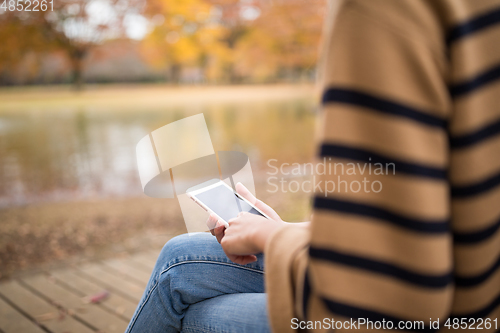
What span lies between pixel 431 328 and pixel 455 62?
1.12ft

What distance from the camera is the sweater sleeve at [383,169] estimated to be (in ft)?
1.42

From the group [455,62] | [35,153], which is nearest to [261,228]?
[455,62]

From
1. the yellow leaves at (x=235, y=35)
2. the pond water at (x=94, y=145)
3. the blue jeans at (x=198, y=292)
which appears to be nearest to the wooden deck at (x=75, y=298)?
the blue jeans at (x=198, y=292)

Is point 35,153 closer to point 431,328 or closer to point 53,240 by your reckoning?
point 53,240

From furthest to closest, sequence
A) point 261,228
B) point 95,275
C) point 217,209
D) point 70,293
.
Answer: point 95,275
point 70,293
point 217,209
point 261,228

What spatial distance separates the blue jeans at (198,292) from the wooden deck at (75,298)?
3.06 feet

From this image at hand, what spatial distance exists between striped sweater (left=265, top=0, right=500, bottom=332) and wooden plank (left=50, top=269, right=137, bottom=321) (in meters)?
1.62

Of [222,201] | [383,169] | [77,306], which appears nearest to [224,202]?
[222,201]

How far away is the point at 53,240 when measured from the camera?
9.71 feet

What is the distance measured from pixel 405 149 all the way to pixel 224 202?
0.55 metres

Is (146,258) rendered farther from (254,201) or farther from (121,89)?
(121,89)

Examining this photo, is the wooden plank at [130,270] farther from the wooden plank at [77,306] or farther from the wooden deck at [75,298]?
the wooden plank at [77,306]

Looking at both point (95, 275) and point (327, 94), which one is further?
point (95, 275)

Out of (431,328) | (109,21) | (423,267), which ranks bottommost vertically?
(431,328)
